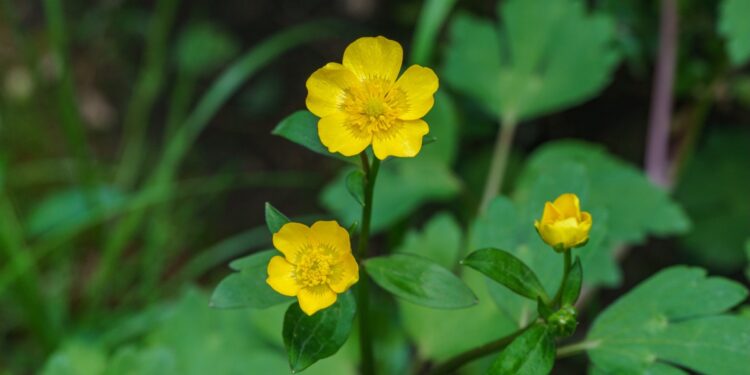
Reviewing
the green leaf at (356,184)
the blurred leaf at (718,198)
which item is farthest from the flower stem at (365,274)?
the blurred leaf at (718,198)

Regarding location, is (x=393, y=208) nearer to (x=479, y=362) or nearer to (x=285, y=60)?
(x=479, y=362)

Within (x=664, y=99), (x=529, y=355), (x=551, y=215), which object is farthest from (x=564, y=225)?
(x=664, y=99)

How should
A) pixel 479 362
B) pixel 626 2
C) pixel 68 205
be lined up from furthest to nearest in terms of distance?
pixel 68 205
pixel 626 2
pixel 479 362

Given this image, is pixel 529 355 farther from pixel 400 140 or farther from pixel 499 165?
pixel 499 165

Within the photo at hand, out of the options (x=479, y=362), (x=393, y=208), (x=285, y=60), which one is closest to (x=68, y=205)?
(x=285, y=60)

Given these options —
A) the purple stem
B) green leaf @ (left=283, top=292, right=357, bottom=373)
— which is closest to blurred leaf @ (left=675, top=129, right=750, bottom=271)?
the purple stem
